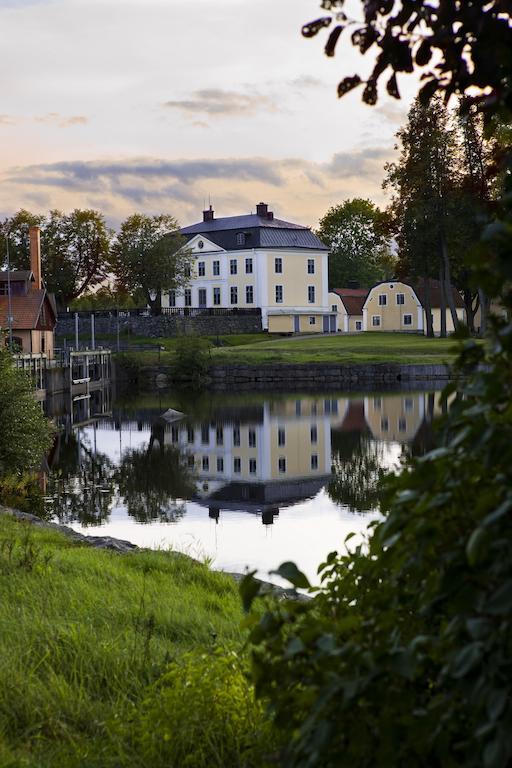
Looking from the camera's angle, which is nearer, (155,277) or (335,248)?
(155,277)

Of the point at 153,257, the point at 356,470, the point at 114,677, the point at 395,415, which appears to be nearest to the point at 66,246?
the point at 153,257

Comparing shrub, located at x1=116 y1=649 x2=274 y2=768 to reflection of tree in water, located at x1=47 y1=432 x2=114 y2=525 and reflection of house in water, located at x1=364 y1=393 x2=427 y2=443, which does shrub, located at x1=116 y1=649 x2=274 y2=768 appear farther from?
reflection of house in water, located at x1=364 y1=393 x2=427 y2=443

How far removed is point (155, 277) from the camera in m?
70.7

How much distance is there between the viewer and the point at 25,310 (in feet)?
158

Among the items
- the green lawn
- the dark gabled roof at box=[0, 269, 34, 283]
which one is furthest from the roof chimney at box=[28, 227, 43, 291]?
the green lawn

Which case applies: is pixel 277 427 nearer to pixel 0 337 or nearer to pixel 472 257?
pixel 0 337

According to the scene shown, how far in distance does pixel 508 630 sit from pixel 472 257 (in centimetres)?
78

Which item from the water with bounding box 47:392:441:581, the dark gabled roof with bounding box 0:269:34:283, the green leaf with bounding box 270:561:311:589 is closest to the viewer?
the green leaf with bounding box 270:561:311:589

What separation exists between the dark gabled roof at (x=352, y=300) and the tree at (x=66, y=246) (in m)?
21.1

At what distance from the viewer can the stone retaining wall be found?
7262cm

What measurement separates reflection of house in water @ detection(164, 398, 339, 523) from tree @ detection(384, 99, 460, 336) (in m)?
24.4

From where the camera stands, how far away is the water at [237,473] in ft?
48.4

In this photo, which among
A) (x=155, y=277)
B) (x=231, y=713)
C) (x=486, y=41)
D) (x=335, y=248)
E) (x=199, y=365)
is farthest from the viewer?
(x=335, y=248)

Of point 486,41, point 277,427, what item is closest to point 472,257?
point 486,41
